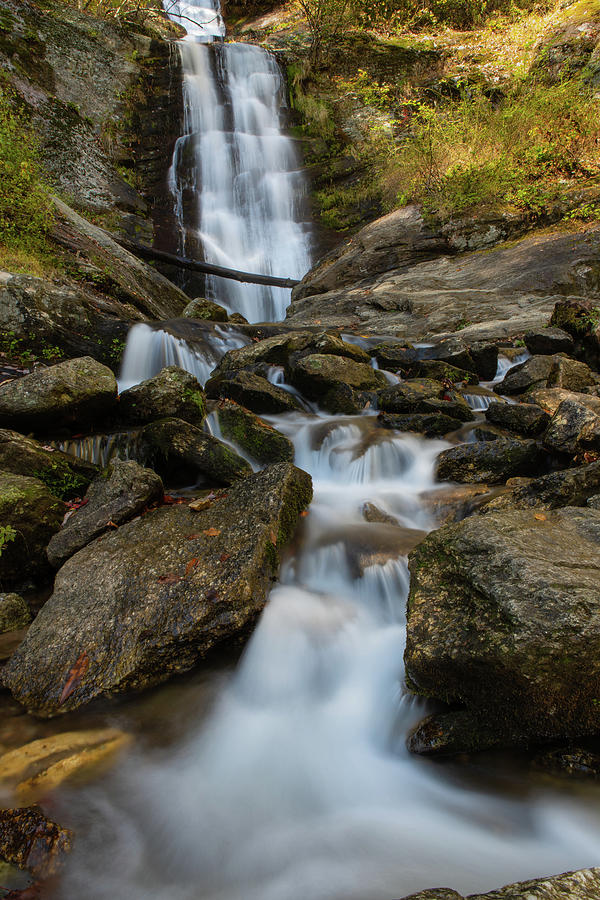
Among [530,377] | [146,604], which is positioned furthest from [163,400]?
[530,377]

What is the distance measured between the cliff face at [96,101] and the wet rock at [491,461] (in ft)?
42.7

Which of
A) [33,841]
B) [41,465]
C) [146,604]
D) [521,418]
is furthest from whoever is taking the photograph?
[521,418]

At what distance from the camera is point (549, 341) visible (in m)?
7.55

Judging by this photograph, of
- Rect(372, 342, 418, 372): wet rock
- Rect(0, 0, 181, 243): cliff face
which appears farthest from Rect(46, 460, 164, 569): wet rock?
Rect(0, 0, 181, 243): cliff face

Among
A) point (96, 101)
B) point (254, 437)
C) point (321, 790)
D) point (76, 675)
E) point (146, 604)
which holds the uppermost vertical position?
point (96, 101)

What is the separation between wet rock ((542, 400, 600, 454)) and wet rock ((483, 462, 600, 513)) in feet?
2.79

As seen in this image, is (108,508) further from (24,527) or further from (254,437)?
(254,437)

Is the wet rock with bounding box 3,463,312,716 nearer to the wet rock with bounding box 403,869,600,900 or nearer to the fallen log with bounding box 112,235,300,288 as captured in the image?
the wet rock with bounding box 403,869,600,900

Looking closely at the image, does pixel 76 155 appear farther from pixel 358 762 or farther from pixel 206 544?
pixel 358 762

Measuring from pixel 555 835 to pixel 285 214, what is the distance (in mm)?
17332

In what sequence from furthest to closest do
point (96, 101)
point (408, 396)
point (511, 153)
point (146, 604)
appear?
point (96, 101) → point (511, 153) → point (408, 396) → point (146, 604)

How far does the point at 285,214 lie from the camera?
15703 millimetres

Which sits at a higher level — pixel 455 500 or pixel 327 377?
pixel 327 377

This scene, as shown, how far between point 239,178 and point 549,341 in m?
13.7
